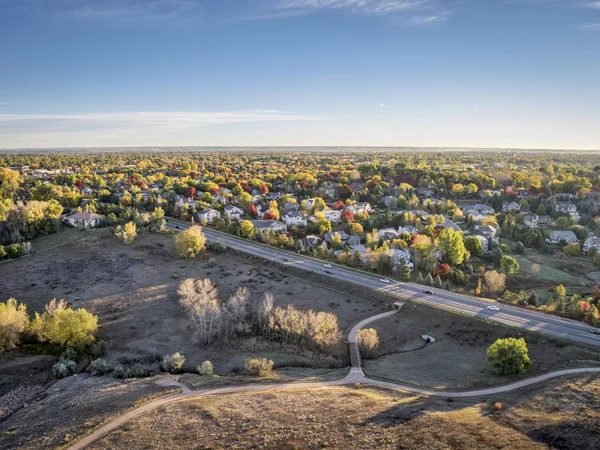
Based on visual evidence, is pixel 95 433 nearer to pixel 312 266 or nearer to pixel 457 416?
pixel 457 416

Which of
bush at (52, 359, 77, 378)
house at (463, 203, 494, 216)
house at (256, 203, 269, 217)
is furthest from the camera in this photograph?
house at (463, 203, 494, 216)

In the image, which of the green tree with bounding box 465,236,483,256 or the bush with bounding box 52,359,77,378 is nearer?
the bush with bounding box 52,359,77,378

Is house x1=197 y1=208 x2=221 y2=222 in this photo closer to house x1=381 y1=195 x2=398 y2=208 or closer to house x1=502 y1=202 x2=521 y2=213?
house x1=381 y1=195 x2=398 y2=208

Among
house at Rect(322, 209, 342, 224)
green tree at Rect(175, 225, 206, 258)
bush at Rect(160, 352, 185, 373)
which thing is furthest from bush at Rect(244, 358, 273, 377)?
house at Rect(322, 209, 342, 224)

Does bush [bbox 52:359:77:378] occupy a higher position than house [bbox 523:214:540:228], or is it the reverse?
house [bbox 523:214:540:228]

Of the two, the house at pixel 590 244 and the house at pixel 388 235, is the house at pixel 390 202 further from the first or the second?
the house at pixel 590 244

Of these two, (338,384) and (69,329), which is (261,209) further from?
(338,384)

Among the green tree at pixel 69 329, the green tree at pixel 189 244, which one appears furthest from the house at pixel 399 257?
the green tree at pixel 69 329
